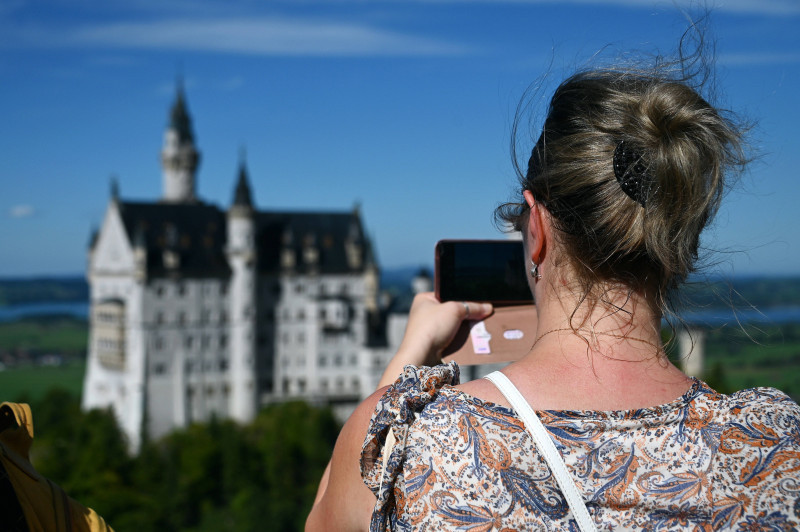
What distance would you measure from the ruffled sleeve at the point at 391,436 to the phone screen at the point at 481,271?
509 mm

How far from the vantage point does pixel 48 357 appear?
7538 cm

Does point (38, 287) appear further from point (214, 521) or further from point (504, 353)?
point (504, 353)

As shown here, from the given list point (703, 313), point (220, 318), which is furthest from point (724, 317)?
point (220, 318)

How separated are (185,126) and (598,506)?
52.7 metres

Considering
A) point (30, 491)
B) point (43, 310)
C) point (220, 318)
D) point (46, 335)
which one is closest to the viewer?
point (30, 491)

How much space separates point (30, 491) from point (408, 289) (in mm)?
54576

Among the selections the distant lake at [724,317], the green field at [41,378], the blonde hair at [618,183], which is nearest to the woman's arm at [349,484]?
the blonde hair at [618,183]

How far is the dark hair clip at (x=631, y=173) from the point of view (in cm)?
144

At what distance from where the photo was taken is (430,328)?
1.87m

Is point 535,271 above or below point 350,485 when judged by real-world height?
above

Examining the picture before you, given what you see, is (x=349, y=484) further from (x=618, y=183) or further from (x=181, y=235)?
(x=181, y=235)

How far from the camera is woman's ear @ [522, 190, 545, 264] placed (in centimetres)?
156

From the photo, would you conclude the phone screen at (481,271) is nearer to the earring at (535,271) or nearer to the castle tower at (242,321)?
the earring at (535,271)

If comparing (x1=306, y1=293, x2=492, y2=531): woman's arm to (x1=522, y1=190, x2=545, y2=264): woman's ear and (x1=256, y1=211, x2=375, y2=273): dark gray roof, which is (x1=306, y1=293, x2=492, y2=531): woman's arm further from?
(x1=256, y1=211, x2=375, y2=273): dark gray roof
